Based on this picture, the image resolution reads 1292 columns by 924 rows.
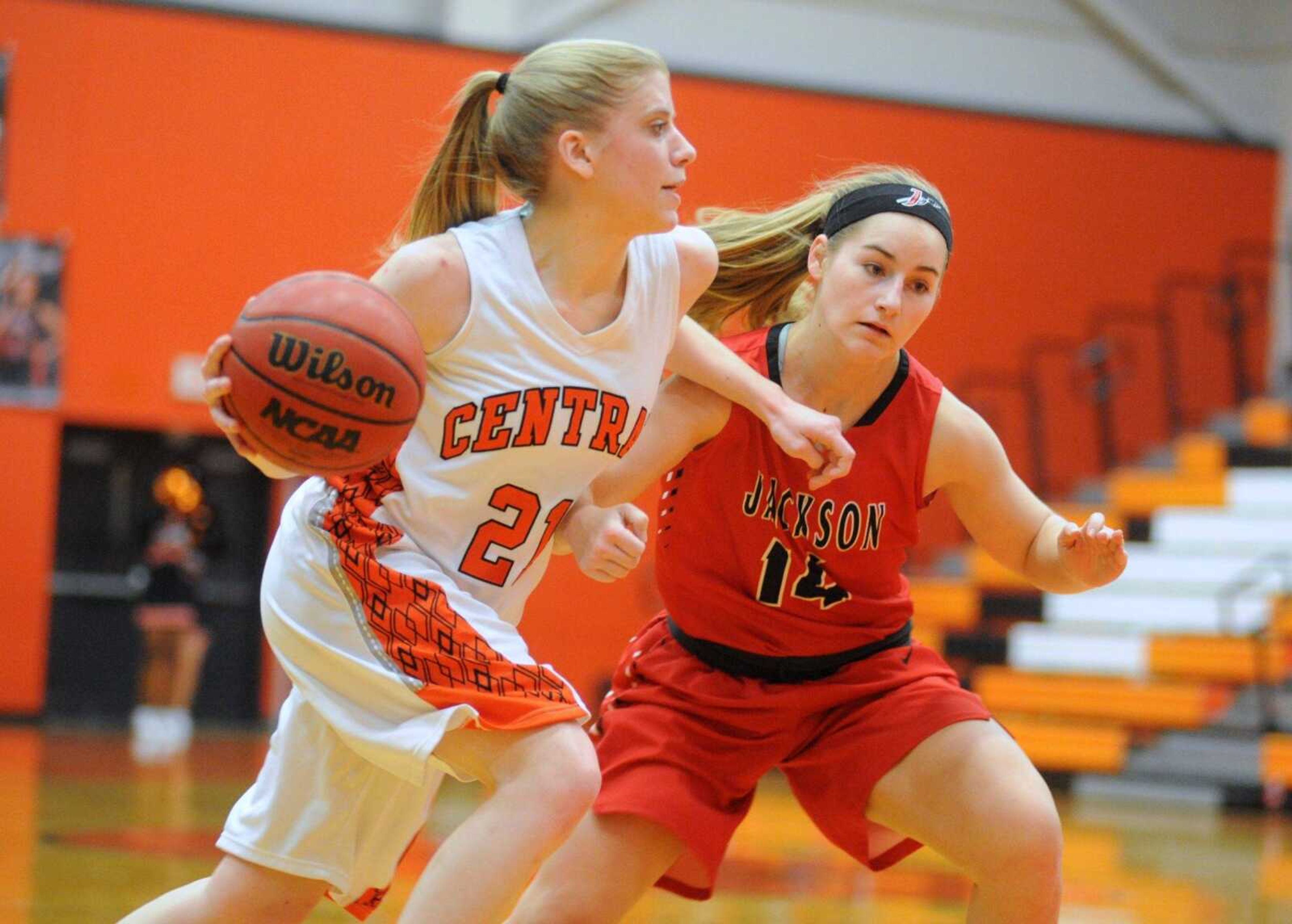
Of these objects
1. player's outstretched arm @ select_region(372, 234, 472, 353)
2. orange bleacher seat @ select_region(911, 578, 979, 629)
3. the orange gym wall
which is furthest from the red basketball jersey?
orange bleacher seat @ select_region(911, 578, 979, 629)

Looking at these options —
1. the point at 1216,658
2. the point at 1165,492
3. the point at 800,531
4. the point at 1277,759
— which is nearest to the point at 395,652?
the point at 800,531

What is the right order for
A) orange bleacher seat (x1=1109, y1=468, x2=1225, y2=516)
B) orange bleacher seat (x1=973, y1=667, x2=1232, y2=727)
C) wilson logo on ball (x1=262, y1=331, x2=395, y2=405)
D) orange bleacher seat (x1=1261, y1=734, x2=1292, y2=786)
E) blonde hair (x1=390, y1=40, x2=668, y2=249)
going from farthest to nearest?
orange bleacher seat (x1=1109, y1=468, x2=1225, y2=516), orange bleacher seat (x1=973, y1=667, x2=1232, y2=727), orange bleacher seat (x1=1261, y1=734, x2=1292, y2=786), blonde hair (x1=390, y1=40, x2=668, y2=249), wilson logo on ball (x1=262, y1=331, x2=395, y2=405)

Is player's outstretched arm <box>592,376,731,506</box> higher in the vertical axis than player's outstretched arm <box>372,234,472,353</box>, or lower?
lower

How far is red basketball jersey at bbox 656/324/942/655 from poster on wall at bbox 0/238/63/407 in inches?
371

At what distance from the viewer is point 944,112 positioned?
1352cm

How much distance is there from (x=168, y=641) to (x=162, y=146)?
11.1 ft

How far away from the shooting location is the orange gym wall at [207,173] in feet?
38.4

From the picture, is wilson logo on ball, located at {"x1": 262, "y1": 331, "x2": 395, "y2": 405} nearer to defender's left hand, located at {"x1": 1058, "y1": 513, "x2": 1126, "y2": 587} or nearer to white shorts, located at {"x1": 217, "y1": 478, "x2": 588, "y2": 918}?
white shorts, located at {"x1": 217, "y1": 478, "x2": 588, "y2": 918}

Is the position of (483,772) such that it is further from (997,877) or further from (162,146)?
(162,146)

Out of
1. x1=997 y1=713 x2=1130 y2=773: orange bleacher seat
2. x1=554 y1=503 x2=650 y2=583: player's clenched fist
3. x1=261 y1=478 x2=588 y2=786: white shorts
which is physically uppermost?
x1=554 y1=503 x2=650 y2=583: player's clenched fist

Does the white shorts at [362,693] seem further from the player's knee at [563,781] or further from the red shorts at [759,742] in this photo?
the red shorts at [759,742]

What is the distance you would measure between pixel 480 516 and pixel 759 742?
30.7 inches

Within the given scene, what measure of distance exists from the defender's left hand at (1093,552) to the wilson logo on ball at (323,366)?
126 centimetres

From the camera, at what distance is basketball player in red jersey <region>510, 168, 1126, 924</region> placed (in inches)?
121
